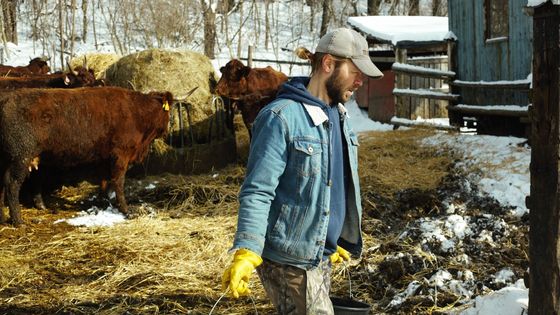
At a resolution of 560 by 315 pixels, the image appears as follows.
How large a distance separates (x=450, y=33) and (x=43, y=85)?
8.53 m

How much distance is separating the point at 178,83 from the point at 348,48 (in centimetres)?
894

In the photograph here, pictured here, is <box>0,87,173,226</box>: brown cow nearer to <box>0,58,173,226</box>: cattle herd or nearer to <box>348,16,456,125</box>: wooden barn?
<box>0,58,173,226</box>: cattle herd

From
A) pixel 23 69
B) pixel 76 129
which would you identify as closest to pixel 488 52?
pixel 76 129

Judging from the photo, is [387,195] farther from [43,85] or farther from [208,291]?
[43,85]

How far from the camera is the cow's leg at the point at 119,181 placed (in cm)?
978

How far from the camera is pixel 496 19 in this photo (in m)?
14.1

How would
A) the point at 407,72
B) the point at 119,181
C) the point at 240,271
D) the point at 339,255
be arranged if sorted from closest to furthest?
the point at 240,271
the point at 339,255
the point at 119,181
the point at 407,72

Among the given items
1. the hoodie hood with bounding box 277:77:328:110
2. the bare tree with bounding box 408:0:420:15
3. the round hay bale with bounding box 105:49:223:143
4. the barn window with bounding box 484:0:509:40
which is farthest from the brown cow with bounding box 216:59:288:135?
the bare tree with bounding box 408:0:420:15

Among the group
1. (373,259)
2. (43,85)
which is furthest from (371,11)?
(373,259)

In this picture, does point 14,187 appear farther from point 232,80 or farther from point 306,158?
point 306,158

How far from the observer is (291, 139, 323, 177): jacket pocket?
11.2 ft

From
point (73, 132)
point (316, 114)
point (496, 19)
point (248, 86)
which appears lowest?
point (73, 132)

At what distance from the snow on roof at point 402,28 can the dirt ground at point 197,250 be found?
20.4ft

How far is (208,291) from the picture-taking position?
251 inches
